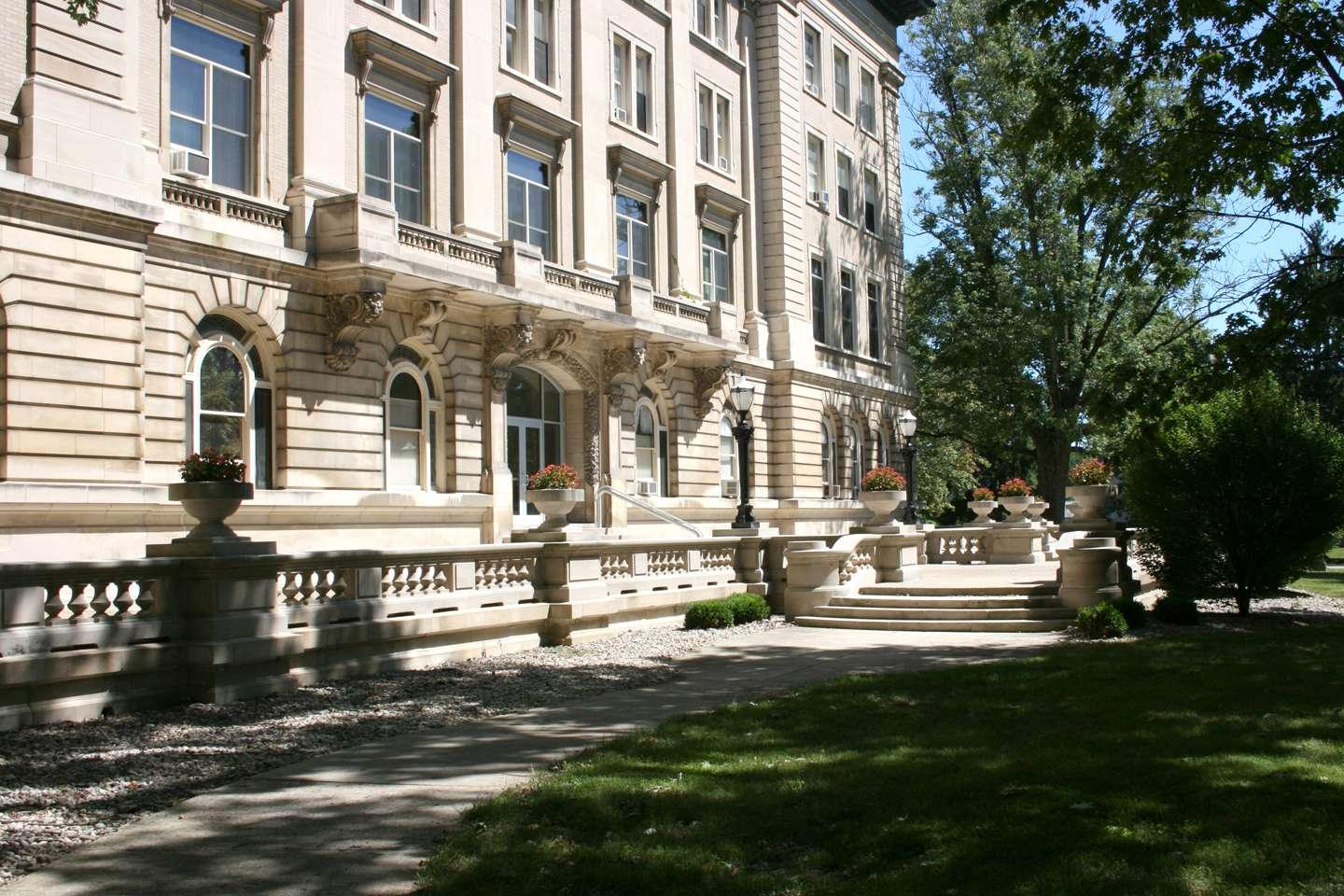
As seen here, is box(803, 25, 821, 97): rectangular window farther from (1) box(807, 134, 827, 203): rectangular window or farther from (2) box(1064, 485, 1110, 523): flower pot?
(2) box(1064, 485, 1110, 523): flower pot

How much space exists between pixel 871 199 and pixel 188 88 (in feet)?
97.6

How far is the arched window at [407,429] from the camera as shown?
23.7 metres

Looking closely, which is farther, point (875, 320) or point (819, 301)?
point (875, 320)

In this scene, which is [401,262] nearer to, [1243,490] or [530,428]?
[530,428]

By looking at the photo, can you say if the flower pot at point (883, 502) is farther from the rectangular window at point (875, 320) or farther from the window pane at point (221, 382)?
the rectangular window at point (875, 320)

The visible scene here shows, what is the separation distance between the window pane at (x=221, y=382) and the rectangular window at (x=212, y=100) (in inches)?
123

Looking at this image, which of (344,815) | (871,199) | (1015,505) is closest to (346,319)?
(344,815)

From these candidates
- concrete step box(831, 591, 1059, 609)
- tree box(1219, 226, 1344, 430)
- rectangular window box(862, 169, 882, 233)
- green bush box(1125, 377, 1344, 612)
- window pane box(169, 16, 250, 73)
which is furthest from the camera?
rectangular window box(862, 169, 882, 233)

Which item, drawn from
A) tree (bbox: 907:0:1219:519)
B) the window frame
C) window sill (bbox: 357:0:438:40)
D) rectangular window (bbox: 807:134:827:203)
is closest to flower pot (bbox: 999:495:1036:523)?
tree (bbox: 907:0:1219:519)

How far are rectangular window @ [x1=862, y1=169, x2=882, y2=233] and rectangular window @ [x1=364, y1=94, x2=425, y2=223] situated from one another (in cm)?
2326

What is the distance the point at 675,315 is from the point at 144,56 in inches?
595

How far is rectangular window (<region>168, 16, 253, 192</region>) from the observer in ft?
66.7

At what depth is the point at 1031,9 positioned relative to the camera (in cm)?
1708

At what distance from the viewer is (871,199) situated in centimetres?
4534
